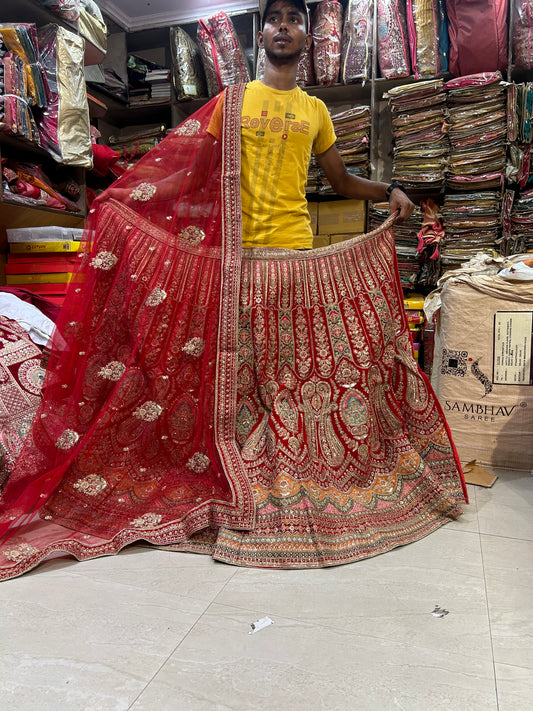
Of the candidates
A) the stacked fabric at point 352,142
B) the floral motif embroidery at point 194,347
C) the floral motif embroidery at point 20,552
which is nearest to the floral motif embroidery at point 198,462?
the floral motif embroidery at point 194,347

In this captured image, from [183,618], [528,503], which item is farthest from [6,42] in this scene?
[528,503]

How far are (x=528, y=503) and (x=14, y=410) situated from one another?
66.9 inches

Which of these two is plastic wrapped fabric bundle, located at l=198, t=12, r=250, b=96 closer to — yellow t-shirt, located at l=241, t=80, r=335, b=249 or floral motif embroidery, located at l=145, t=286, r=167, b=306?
yellow t-shirt, located at l=241, t=80, r=335, b=249

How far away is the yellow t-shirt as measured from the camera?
1622 millimetres

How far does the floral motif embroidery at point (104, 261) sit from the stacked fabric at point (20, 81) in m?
1.20

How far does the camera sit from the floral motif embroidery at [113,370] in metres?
1.51

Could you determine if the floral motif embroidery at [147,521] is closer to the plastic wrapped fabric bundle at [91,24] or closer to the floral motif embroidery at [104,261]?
the floral motif embroidery at [104,261]

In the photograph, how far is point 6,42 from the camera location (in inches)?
93.3

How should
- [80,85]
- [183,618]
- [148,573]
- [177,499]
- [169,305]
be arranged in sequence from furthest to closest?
[80,85]
[169,305]
[177,499]
[148,573]
[183,618]

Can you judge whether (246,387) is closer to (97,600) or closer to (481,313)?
(97,600)

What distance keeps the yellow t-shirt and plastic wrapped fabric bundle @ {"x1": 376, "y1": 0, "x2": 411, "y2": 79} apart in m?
1.90

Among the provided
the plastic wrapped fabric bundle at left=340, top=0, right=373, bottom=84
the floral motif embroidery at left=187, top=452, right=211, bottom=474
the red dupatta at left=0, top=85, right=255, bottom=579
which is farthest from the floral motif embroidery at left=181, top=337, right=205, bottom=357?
the plastic wrapped fabric bundle at left=340, top=0, right=373, bottom=84

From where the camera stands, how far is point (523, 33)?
9.66 ft

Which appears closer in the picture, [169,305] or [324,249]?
[169,305]
